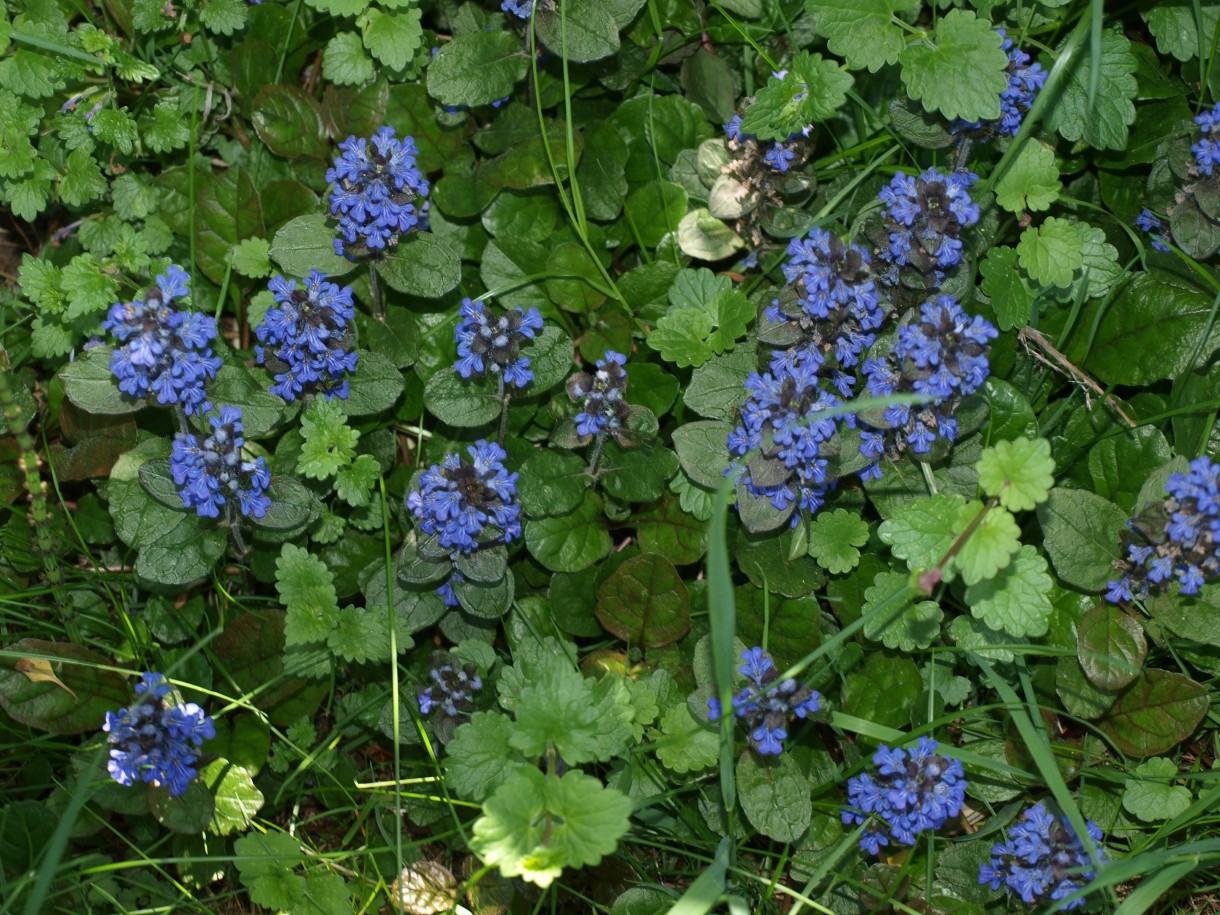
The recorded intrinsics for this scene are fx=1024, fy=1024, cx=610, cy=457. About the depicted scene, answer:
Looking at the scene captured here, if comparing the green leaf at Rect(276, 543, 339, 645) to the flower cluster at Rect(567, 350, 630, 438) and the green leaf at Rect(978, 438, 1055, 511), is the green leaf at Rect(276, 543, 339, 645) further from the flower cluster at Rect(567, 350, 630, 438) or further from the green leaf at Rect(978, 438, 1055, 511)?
the green leaf at Rect(978, 438, 1055, 511)

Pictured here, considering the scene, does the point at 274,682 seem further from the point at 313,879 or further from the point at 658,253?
the point at 658,253

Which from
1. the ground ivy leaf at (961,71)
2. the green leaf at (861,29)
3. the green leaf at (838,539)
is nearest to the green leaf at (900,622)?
the green leaf at (838,539)

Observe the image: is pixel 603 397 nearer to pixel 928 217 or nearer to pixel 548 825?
pixel 928 217

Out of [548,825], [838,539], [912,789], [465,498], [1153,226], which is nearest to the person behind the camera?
[548,825]

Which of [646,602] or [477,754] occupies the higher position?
[646,602]

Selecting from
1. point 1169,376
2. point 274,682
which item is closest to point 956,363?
point 1169,376

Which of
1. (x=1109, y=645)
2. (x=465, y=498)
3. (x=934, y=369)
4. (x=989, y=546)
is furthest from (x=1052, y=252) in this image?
(x=465, y=498)

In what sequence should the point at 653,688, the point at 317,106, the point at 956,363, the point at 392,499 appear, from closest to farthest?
the point at 956,363 → the point at 653,688 → the point at 392,499 → the point at 317,106
